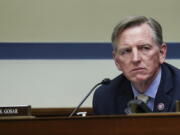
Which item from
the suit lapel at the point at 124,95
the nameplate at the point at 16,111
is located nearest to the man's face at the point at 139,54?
the suit lapel at the point at 124,95

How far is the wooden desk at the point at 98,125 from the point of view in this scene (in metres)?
1.56

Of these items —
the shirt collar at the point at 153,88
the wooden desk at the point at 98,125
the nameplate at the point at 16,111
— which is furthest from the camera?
the shirt collar at the point at 153,88

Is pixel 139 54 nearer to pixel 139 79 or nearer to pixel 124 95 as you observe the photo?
pixel 139 79

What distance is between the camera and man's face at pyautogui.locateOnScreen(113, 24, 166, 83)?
240 cm

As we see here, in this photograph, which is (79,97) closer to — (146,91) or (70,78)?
(70,78)

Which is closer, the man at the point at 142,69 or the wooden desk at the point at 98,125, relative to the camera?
the wooden desk at the point at 98,125

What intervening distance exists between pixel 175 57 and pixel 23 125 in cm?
245

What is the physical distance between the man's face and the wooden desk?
2.77ft

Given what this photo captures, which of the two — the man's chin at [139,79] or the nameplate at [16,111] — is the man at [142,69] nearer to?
the man's chin at [139,79]

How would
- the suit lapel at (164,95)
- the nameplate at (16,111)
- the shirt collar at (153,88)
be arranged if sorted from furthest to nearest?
the shirt collar at (153,88)
the suit lapel at (164,95)
the nameplate at (16,111)

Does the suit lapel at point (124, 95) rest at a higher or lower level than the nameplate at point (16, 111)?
higher

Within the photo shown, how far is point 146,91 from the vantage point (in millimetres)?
2496

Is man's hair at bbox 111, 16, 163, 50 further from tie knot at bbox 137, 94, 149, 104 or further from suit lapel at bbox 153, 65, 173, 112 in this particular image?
tie knot at bbox 137, 94, 149, 104

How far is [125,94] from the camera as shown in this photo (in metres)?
2.54
